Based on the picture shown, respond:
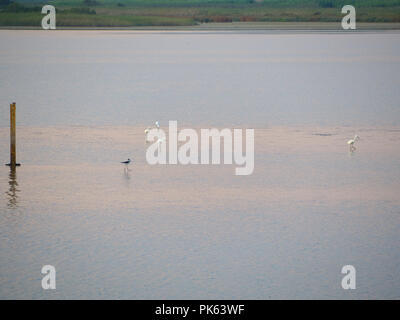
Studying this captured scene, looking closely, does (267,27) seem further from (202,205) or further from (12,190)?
(202,205)

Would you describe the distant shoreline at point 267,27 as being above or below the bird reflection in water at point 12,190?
above

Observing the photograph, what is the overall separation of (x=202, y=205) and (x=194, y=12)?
119335 mm

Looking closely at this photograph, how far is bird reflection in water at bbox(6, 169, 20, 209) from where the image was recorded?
42.8 feet

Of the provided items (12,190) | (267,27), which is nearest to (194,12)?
(267,27)

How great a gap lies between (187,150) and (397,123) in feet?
21.7

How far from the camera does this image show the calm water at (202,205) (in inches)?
391

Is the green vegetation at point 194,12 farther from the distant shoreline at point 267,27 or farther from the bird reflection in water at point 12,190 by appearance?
the bird reflection in water at point 12,190

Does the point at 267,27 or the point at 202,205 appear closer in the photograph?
the point at 202,205

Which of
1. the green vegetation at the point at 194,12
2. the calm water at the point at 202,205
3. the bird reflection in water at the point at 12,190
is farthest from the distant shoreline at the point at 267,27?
the bird reflection in water at the point at 12,190

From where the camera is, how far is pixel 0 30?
95.8 metres

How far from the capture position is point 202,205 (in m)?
13.2

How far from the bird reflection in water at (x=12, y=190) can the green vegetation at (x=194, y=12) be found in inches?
3397

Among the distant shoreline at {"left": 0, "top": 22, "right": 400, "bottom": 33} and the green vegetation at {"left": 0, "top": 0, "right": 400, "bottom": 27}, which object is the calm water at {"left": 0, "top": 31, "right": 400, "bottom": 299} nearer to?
the distant shoreline at {"left": 0, "top": 22, "right": 400, "bottom": 33}

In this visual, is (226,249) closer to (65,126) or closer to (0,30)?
(65,126)
